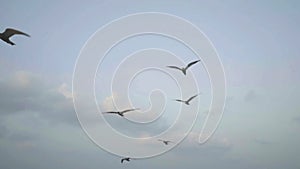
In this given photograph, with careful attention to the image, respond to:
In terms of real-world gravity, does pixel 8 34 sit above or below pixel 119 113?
below

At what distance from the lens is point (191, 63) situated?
2074 inches

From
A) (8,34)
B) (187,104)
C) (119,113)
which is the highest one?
(187,104)

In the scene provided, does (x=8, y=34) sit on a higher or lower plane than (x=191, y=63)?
lower

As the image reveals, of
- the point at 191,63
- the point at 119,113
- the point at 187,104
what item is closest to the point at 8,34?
the point at 191,63

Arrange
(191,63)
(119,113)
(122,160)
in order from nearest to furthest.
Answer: (191,63), (119,113), (122,160)

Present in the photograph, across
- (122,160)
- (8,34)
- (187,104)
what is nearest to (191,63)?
(187,104)

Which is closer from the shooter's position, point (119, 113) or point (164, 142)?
point (119, 113)

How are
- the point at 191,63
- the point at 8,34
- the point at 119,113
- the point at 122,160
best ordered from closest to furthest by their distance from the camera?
the point at 8,34
the point at 191,63
the point at 119,113
the point at 122,160

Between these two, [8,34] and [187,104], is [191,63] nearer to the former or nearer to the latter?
[187,104]

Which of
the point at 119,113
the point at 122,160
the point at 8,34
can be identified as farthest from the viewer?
the point at 122,160

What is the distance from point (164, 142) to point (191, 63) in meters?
28.5

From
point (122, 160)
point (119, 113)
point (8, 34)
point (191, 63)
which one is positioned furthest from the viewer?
point (122, 160)

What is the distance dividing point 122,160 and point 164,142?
8.43 metres

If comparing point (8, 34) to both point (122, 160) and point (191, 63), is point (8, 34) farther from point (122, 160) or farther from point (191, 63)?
point (122, 160)
